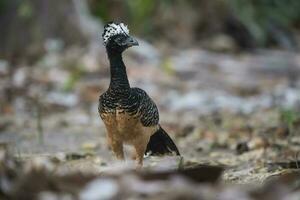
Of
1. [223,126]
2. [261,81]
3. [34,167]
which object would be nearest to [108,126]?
[34,167]

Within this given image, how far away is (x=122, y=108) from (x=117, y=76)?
12.2 inches

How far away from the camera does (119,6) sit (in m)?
15.5

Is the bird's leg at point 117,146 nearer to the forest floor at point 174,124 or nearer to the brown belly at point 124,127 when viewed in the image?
the brown belly at point 124,127

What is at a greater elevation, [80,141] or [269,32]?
[269,32]

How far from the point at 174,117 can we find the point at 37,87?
238 cm

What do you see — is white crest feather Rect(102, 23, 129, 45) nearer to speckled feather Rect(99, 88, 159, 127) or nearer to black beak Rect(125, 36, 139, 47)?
black beak Rect(125, 36, 139, 47)

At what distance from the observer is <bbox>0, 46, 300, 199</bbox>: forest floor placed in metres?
2.93

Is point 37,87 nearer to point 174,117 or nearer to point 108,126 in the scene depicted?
point 174,117

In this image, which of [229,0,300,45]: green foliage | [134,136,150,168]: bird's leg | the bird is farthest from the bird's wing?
[229,0,300,45]: green foliage

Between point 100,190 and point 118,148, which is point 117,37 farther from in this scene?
point 100,190

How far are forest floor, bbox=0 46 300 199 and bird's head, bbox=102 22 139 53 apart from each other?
825 millimetres

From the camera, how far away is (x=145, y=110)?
5.66 metres

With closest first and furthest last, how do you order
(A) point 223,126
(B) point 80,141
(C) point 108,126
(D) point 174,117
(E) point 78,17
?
(C) point 108,126 < (B) point 80,141 < (A) point 223,126 < (D) point 174,117 < (E) point 78,17

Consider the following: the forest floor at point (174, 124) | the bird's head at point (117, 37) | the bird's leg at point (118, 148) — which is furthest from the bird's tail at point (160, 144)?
the bird's head at point (117, 37)
